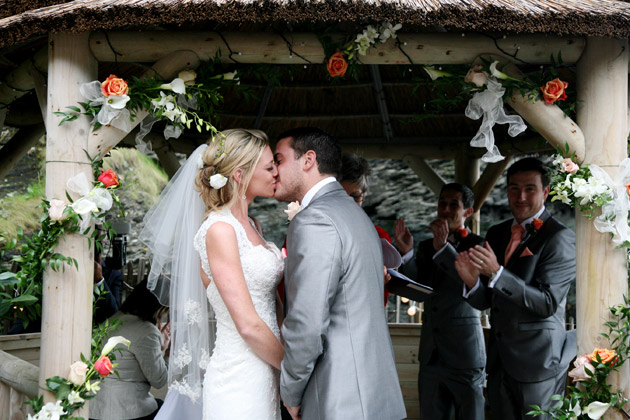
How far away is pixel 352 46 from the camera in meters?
3.55

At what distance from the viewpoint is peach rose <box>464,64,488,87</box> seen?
361 cm

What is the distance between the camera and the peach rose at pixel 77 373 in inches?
130

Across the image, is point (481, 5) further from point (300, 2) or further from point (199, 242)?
point (199, 242)

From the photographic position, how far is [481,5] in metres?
3.25

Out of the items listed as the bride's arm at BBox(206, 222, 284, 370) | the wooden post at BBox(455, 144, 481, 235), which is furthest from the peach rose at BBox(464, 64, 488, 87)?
the wooden post at BBox(455, 144, 481, 235)

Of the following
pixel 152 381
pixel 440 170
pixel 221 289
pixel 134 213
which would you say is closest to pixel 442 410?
pixel 152 381

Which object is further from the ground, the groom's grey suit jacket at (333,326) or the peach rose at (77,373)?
the groom's grey suit jacket at (333,326)

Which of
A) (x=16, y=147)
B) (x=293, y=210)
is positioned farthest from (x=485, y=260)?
(x=16, y=147)

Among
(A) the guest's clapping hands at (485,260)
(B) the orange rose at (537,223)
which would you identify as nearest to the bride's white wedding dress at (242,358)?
(A) the guest's clapping hands at (485,260)

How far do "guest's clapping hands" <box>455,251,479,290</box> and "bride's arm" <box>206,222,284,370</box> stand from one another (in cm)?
182

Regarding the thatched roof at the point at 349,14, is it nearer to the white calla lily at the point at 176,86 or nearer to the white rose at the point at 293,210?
the white calla lily at the point at 176,86

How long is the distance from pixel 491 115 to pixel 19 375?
3.05m

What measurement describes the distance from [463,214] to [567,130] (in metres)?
1.97

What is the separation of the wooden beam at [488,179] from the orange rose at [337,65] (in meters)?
3.45
